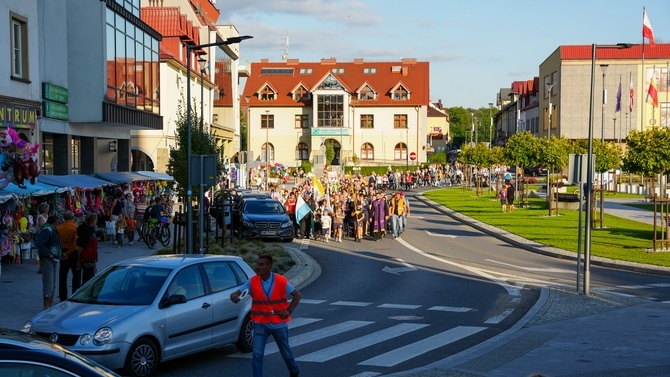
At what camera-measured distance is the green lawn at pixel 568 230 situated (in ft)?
84.2

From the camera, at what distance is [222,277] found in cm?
1194

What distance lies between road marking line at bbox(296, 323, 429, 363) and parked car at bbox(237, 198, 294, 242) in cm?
1580

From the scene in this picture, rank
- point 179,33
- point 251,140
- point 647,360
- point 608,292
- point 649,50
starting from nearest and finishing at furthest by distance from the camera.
Result: point 647,360, point 608,292, point 179,33, point 649,50, point 251,140

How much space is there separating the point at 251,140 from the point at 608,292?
8374 cm

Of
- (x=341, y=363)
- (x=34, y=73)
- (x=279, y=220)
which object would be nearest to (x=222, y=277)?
(x=341, y=363)

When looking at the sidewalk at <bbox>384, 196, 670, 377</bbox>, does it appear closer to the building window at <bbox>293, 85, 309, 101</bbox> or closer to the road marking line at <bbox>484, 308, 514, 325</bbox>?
the road marking line at <bbox>484, 308, 514, 325</bbox>

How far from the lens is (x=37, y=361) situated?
4.39 m

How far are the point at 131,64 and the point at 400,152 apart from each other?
6726 centimetres

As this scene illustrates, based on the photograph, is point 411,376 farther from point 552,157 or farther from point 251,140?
point 251,140

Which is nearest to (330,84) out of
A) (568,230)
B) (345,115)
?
(345,115)

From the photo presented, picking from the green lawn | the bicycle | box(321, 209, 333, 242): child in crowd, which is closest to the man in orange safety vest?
the green lawn

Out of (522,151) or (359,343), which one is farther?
(522,151)

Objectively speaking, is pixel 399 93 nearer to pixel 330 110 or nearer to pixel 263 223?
pixel 330 110

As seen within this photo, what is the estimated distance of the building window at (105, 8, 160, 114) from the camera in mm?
30859
